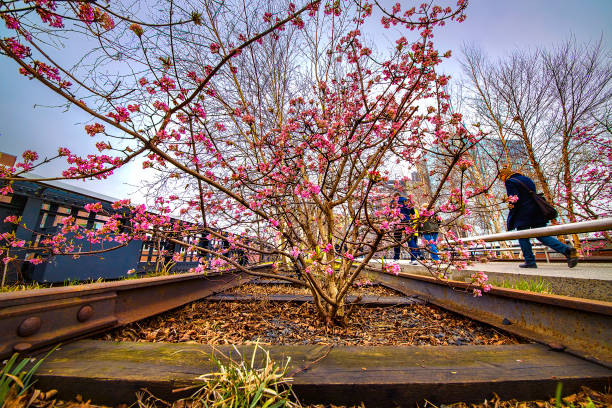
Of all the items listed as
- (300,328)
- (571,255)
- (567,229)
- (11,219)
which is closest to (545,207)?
(571,255)

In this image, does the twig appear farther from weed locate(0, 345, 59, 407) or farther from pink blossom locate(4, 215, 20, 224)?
pink blossom locate(4, 215, 20, 224)

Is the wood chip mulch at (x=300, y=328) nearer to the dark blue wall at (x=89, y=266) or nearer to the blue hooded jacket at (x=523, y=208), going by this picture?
the dark blue wall at (x=89, y=266)

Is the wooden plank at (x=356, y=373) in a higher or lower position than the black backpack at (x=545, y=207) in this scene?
lower

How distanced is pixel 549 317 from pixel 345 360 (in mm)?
1845

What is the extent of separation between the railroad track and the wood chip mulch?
34 centimetres

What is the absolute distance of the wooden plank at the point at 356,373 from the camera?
3.75ft

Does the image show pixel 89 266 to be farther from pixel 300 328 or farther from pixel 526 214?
pixel 526 214

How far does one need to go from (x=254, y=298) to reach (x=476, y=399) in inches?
111

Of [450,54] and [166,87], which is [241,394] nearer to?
[166,87]

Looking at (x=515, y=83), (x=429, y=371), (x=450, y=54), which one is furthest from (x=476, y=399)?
(x=515, y=83)

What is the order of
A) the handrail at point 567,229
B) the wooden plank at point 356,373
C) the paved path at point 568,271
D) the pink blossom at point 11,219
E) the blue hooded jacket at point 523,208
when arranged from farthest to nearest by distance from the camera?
the blue hooded jacket at point 523,208, the pink blossom at point 11,219, the paved path at point 568,271, the handrail at point 567,229, the wooden plank at point 356,373

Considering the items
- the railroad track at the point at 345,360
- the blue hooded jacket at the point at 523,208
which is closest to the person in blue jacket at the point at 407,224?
the railroad track at the point at 345,360

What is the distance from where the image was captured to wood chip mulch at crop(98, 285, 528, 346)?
2.08 metres

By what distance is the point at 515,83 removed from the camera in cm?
934
